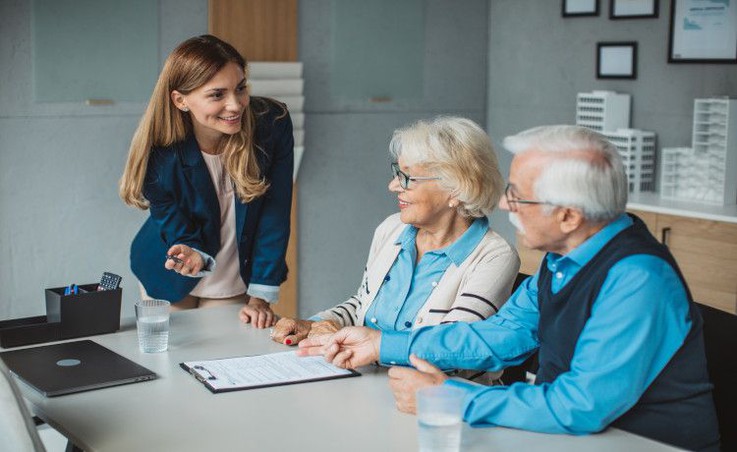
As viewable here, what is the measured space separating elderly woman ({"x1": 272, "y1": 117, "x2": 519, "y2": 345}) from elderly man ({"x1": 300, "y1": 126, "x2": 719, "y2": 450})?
471 millimetres

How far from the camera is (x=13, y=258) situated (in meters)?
4.86

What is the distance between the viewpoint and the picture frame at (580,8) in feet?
18.8

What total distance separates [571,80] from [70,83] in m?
2.82

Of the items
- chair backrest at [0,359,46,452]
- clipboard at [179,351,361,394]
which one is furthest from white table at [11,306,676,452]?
chair backrest at [0,359,46,452]

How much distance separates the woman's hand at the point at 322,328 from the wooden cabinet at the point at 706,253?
237 centimetres

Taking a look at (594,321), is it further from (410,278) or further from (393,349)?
(410,278)

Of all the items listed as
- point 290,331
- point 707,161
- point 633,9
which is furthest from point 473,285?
point 633,9

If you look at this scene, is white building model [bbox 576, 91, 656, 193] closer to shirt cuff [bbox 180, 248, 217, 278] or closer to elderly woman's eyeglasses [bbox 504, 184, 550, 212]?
shirt cuff [bbox 180, 248, 217, 278]

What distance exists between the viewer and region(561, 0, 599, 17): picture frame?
226 inches

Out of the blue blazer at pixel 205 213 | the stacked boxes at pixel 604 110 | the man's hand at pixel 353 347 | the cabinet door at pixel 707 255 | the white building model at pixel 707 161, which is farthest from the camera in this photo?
the stacked boxes at pixel 604 110

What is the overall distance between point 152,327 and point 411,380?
807mm

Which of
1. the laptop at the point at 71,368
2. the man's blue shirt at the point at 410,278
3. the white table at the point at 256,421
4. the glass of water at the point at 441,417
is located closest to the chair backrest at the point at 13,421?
the white table at the point at 256,421

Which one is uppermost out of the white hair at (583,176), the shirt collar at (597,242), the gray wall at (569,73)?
the gray wall at (569,73)

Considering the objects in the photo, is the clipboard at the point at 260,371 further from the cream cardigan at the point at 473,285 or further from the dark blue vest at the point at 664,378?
the dark blue vest at the point at 664,378
